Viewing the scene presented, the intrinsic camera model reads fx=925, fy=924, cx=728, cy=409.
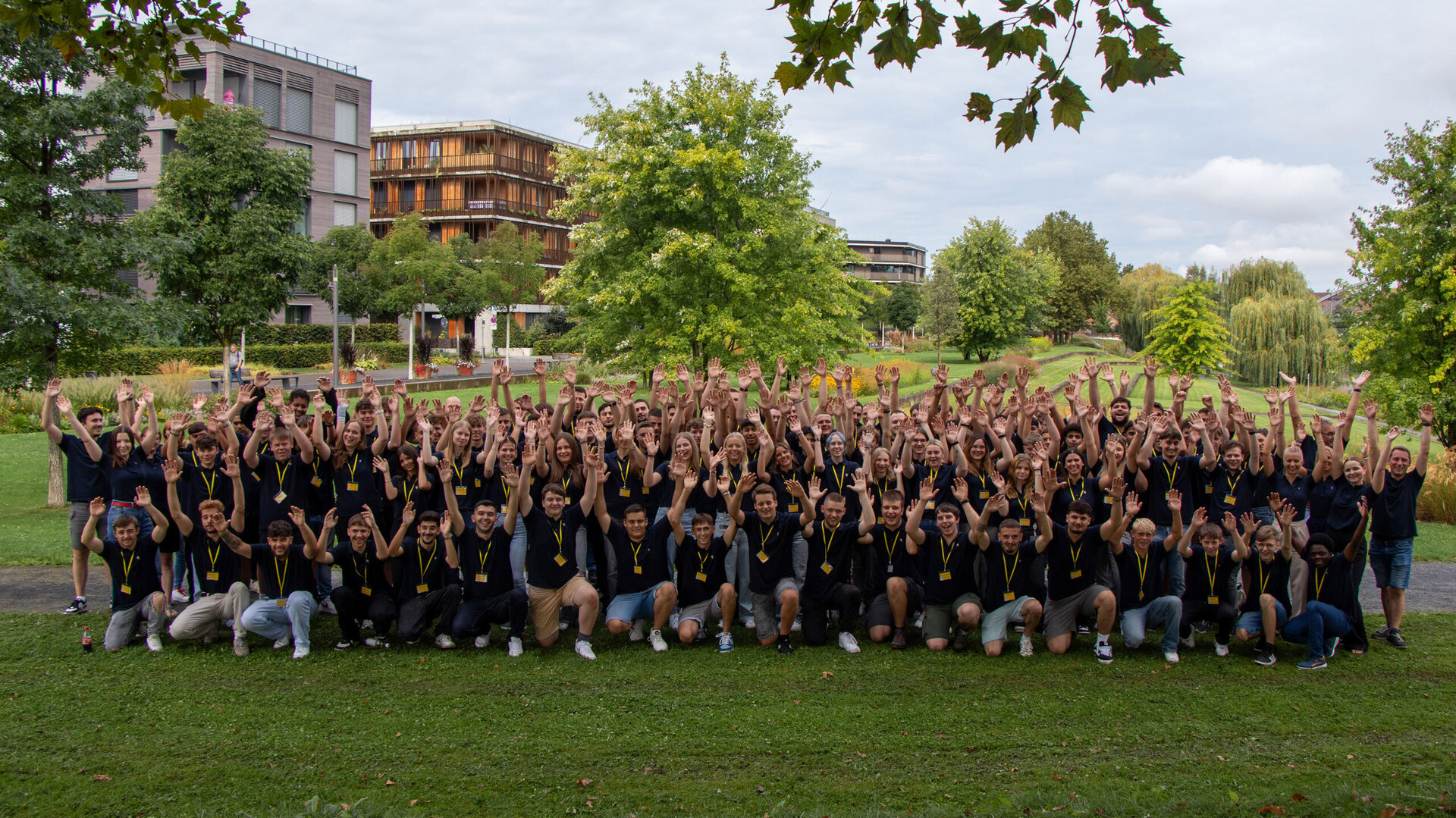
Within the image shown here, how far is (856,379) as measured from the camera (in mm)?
27688

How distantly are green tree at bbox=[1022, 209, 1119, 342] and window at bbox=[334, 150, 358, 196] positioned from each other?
1755 inches

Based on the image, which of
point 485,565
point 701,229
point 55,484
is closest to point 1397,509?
point 485,565

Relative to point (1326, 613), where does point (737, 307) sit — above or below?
above

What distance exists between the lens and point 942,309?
47.3m

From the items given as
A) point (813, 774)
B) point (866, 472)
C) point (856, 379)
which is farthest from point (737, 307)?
point (813, 774)

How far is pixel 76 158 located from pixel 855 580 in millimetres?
12838

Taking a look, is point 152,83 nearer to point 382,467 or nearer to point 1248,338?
point 382,467

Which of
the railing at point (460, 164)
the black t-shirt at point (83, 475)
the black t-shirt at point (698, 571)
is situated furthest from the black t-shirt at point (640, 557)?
the railing at point (460, 164)

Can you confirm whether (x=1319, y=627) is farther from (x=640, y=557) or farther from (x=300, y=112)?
(x=300, y=112)

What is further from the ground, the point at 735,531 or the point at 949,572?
the point at 735,531

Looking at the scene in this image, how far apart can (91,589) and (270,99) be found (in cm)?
4772

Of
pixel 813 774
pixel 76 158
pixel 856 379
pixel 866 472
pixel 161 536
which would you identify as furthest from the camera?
pixel 856 379

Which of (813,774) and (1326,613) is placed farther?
(1326,613)

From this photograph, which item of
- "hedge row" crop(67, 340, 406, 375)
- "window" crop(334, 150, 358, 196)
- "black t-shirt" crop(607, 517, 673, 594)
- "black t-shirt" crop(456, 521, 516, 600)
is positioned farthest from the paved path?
"window" crop(334, 150, 358, 196)
